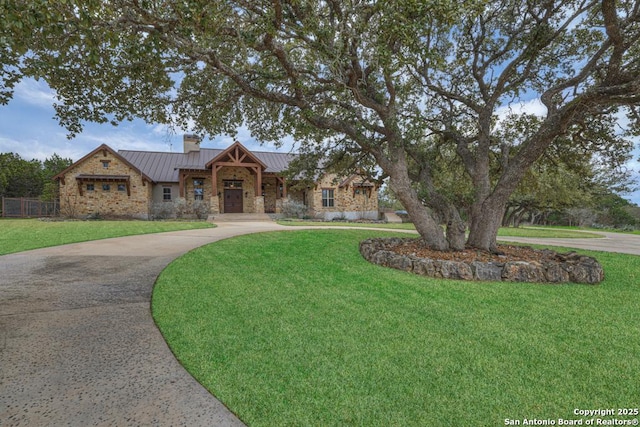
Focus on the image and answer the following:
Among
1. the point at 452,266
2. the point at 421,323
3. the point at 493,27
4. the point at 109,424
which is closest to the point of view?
the point at 109,424

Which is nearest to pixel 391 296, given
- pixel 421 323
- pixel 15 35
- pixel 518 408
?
pixel 421 323

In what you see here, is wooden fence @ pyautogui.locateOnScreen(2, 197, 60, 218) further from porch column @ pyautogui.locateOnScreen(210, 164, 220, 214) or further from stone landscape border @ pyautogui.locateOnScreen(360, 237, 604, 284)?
stone landscape border @ pyautogui.locateOnScreen(360, 237, 604, 284)

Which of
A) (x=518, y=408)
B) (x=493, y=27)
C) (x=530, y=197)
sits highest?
(x=493, y=27)

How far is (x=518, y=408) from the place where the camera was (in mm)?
1985

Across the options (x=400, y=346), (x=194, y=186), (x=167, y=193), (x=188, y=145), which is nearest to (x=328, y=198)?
(x=194, y=186)

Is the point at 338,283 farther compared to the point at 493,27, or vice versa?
the point at 493,27

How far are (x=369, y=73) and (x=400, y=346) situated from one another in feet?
18.2

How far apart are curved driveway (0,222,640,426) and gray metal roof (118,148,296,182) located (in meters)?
19.9

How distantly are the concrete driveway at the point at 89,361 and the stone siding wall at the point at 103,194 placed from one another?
18497mm

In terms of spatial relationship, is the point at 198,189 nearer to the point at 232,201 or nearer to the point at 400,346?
the point at 232,201

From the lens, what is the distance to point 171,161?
85.3 feet

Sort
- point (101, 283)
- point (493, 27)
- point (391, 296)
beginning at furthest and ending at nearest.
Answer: point (493, 27) < point (101, 283) < point (391, 296)

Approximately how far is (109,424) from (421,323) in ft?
9.66

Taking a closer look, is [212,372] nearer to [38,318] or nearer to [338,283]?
[38,318]
